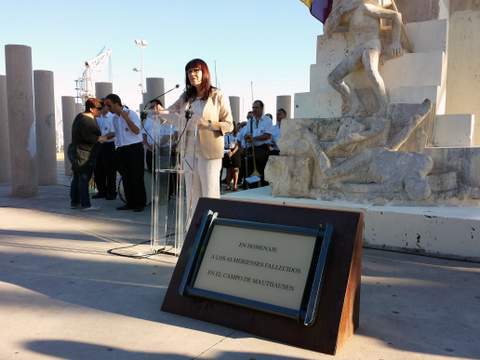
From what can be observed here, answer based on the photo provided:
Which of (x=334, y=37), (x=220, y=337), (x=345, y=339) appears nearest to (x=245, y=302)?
(x=220, y=337)

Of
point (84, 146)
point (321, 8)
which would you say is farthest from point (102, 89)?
point (321, 8)

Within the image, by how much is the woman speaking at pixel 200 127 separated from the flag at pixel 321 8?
2.98 meters

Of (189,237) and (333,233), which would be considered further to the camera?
(189,237)

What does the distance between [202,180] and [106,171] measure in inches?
186

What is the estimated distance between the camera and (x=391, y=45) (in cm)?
530

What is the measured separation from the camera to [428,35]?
5414 mm

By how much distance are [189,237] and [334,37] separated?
4.04 metres

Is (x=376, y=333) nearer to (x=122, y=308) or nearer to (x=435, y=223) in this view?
(x=122, y=308)

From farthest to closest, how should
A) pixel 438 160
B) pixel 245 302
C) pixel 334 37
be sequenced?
pixel 334 37
pixel 438 160
pixel 245 302

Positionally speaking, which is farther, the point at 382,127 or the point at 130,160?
the point at 130,160

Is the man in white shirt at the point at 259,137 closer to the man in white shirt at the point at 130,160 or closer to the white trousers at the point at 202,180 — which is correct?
the man in white shirt at the point at 130,160

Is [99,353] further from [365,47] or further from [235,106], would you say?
[235,106]

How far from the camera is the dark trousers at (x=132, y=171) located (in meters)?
6.62

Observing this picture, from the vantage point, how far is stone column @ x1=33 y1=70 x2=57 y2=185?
9.78 metres
